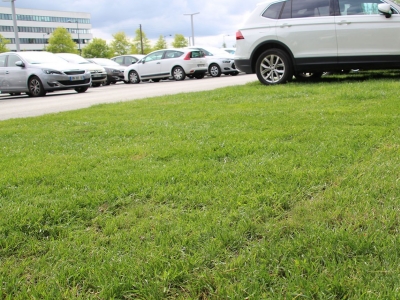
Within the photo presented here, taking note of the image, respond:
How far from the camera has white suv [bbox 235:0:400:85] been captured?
29.4 ft

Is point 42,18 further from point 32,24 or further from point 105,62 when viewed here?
point 105,62

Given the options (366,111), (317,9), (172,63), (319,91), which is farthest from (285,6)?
(172,63)

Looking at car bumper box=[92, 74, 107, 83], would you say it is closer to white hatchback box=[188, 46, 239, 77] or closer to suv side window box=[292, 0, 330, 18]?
white hatchback box=[188, 46, 239, 77]

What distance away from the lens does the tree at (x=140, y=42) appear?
87125 mm

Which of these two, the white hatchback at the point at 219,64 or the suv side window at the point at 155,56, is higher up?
the suv side window at the point at 155,56

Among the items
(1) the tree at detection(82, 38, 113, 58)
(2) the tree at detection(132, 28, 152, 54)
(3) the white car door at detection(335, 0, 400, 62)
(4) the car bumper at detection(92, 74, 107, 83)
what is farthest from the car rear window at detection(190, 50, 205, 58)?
(1) the tree at detection(82, 38, 113, 58)

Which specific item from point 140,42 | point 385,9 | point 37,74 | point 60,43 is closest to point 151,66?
point 37,74

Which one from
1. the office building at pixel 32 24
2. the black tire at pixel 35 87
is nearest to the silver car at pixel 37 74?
the black tire at pixel 35 87

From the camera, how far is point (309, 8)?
9.82m

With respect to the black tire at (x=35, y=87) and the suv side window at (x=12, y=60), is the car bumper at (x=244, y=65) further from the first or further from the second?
the suv side window at (x=12, y=60)

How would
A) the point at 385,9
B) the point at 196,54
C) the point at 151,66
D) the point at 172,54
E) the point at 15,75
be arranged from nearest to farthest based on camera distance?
Answer: the point at 385,9, the point at 15,75, the point at 196,54, the point at 172,54, the point at 151,66

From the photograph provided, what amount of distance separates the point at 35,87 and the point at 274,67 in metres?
9.12

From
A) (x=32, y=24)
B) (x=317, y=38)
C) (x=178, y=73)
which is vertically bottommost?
(x=317, y=38)

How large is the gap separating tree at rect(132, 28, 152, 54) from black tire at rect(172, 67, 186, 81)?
66772 millimetres
